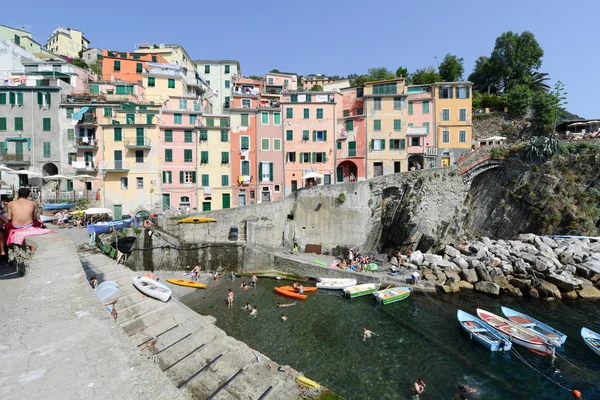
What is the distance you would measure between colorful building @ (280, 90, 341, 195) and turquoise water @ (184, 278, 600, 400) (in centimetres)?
1603

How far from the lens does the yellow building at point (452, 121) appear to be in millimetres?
35656

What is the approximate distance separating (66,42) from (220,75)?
43.9 metres

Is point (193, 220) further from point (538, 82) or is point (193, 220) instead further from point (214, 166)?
point (538, 82)

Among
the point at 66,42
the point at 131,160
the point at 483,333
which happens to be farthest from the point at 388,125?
the point at 66,42

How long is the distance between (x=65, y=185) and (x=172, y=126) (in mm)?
12322

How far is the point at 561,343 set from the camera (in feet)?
52.6

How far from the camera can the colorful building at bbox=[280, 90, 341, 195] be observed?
1378 inches

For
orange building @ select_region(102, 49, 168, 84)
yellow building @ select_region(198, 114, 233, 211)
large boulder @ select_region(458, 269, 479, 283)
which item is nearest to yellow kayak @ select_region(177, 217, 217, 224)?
yellow building @ select_region(198, 114, 233, 211)

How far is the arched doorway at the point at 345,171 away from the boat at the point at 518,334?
21.2m

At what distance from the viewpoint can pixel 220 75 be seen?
55.0m

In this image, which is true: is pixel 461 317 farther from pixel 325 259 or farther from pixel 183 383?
pixel 183 383

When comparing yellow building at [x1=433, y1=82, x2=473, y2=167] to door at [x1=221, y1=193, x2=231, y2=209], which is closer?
door at [x1=221, y1=193, x2=231, y2=209]

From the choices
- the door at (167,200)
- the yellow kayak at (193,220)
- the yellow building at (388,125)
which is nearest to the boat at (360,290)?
the yellow kayak at (193,220)

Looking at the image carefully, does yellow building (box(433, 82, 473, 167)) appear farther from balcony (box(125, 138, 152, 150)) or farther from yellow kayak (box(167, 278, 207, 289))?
balcony (box(125, 138, 152, 150))
